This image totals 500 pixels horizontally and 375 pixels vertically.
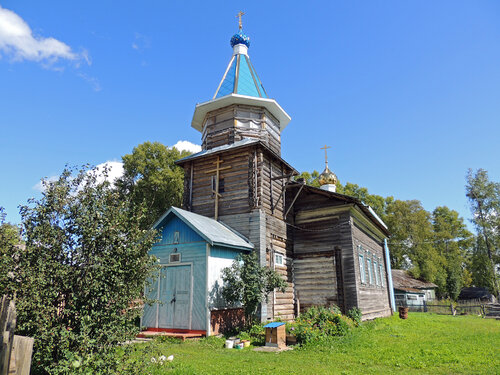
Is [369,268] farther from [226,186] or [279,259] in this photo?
[226,186]

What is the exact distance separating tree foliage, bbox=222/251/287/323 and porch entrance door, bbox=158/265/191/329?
1.37m

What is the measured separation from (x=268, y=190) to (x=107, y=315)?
477 inches

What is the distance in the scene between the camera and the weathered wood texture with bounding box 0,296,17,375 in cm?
306

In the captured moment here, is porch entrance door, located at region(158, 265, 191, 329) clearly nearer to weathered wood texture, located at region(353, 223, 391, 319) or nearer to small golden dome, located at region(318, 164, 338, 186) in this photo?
weathered wood texture, located at region(353, 223, 391, 319)

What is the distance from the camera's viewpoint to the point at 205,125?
1930 centimetres

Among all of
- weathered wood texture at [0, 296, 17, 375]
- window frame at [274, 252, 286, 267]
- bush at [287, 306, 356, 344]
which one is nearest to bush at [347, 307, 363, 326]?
bush at [287, 306, 356, 344]

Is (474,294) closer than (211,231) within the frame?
No

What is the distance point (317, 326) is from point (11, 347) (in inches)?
402

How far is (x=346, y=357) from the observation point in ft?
30.6

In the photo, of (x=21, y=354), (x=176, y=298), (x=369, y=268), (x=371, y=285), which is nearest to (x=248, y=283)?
(x=176, y=298)

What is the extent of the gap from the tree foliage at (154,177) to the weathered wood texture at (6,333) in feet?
85.7

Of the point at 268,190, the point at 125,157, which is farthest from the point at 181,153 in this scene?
the point at 268,190

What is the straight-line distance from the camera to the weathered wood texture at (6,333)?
3.06 m

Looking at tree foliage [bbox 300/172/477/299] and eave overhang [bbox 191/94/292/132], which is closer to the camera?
eave overhang [bbox 191/94/292/132]
